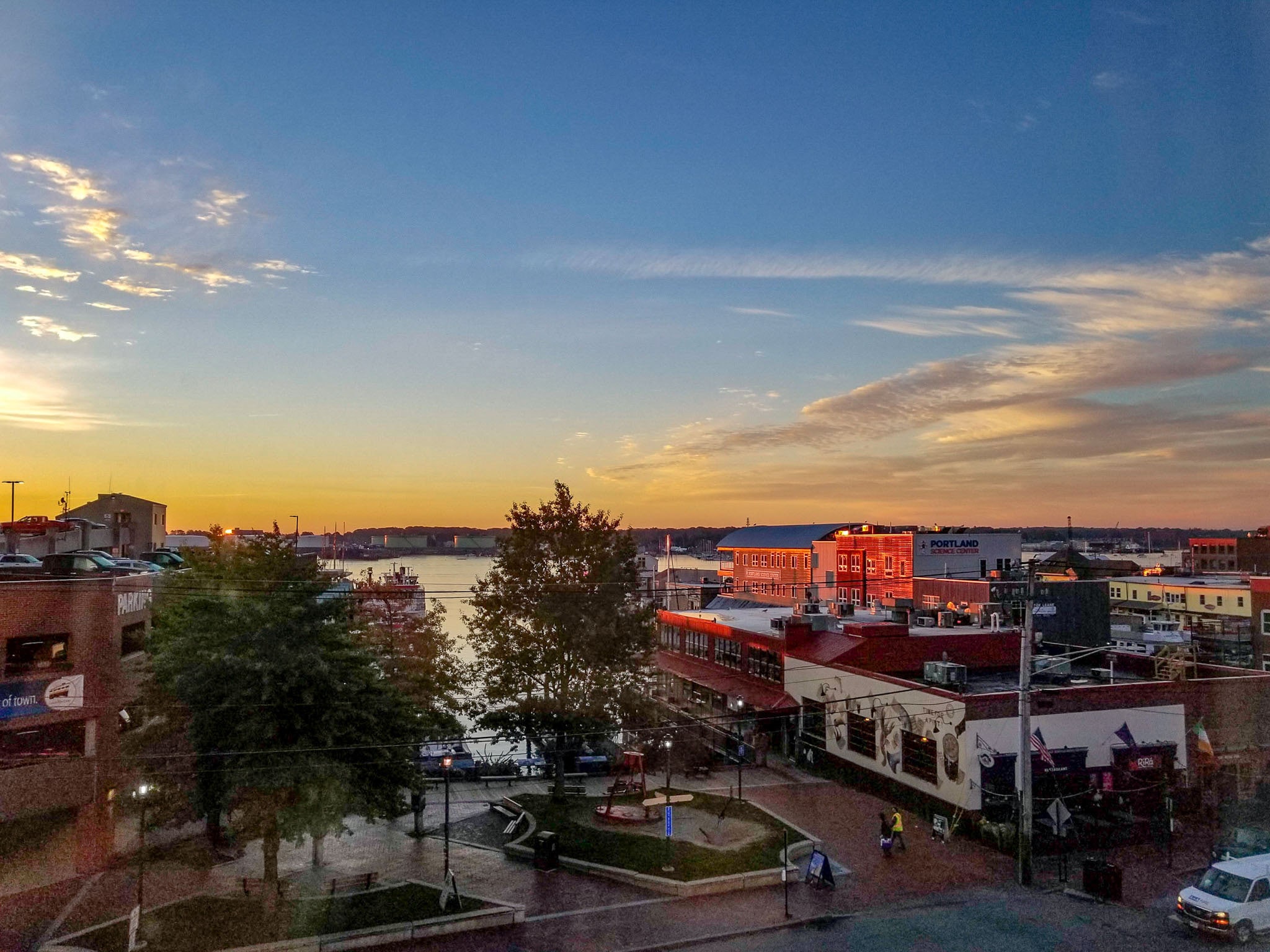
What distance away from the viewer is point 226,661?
19.9 meters

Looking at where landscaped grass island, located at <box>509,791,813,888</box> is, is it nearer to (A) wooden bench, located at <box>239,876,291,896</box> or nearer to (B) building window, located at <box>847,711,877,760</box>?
(B) building window, located at <box>847,711,877,760</box>

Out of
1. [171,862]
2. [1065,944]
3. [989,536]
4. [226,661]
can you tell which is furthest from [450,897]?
→ [989,536]

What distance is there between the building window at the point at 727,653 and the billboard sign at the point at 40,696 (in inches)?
1124

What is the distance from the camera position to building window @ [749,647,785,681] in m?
39.7

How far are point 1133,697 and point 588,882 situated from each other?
1952cm

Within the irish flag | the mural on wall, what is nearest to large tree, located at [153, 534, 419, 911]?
the mural on wall

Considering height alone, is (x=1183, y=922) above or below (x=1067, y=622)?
below

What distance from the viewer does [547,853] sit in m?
23.4

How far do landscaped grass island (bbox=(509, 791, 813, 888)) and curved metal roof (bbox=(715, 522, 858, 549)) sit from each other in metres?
68.6

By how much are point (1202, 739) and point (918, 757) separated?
9966 millimetres

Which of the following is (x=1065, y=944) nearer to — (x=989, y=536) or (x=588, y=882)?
(x=588, y=882)

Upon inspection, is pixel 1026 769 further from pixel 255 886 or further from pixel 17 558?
pixel 17 558

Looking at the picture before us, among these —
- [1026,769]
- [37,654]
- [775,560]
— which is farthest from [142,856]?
[775,560]

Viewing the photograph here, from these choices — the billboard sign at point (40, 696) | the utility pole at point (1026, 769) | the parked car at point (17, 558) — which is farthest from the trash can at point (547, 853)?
the parked car at point (17, 558)
